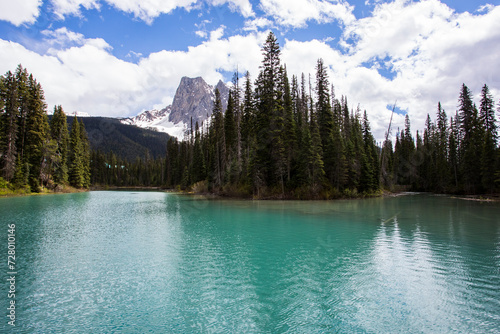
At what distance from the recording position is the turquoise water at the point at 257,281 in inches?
257

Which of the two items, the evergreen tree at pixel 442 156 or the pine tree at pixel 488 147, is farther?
the evergreen tree at pixel 442 156

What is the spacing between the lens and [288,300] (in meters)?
7.66

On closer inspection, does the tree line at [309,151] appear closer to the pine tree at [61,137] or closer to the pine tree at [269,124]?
the pine tree at [269,124]

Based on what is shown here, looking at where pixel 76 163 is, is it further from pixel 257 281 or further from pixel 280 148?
pixel 257 281

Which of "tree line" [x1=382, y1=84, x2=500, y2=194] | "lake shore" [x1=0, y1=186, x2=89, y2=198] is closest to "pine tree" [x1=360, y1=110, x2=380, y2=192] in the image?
"tree line" [x1=382, y1=84, x2=500, y2=194]

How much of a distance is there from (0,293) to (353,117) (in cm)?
7226

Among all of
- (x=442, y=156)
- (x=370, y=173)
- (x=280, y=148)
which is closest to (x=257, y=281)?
(x=280, y=148)

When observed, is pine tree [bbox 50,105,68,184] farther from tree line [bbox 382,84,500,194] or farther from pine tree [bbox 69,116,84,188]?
tree line [bbox 382,84,500,194]

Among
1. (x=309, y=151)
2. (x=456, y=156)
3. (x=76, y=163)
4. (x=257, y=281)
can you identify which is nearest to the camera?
(x=257, y=281)

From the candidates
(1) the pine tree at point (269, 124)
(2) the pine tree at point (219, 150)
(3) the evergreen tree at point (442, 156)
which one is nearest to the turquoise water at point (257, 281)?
(1) the pine tree at point (269, 124)

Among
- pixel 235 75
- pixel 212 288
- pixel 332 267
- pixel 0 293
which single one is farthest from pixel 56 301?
pixel 235 75

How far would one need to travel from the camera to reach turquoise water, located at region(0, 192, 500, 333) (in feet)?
21.4

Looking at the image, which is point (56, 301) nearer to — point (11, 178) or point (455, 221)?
point (455, 221)

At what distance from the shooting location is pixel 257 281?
912cm
